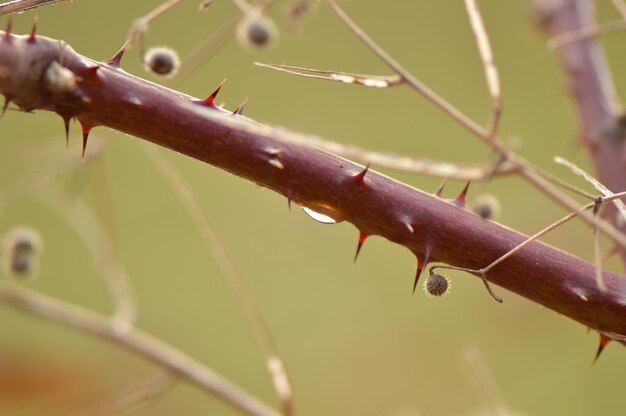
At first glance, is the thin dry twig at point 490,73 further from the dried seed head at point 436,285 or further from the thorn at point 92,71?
the thorn at point 92,71

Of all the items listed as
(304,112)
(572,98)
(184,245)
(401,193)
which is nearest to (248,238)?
(184,245)

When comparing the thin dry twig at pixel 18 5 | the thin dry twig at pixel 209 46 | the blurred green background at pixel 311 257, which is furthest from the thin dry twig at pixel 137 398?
the blurred green background at pixel 311 257

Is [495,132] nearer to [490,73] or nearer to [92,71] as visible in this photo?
[490,73]

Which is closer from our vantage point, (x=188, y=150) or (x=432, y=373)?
(x=188, y=150)

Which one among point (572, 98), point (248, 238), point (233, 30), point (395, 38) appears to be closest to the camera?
point (233, 30)

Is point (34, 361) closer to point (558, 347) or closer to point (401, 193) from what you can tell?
point (558, 347)

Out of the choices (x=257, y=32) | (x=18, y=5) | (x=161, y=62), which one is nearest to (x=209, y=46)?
(x=257, y=32)
